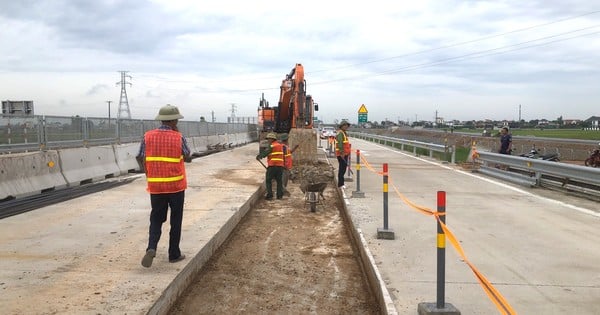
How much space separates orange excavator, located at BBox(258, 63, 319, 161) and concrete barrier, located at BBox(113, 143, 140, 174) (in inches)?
218

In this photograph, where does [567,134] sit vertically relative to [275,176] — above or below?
above

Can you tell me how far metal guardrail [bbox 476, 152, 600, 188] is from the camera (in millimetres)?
10910

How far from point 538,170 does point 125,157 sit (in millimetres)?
11714

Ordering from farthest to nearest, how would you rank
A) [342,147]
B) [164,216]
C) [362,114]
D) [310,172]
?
[362,114]
[310,172]
[342,147]
[164,216]

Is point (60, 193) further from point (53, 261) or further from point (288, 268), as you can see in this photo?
point (288, 268)

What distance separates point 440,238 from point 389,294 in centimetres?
99

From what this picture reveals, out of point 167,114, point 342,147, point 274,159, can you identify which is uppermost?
point 167,114

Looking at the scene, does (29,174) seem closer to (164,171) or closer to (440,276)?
(164,171)

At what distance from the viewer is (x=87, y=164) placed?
12828 mm

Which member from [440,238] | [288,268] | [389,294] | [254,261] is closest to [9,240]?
[254,261]

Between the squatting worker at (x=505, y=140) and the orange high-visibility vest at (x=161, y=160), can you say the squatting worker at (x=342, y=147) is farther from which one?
the orange high-visibility vest at (x=161, y=160)

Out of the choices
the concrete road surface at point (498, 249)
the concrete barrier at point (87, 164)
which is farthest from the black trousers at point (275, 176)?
the concrete barrier at point (87, 164)

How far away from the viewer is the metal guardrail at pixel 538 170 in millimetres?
10910

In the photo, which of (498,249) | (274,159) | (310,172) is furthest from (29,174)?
(498,249)
